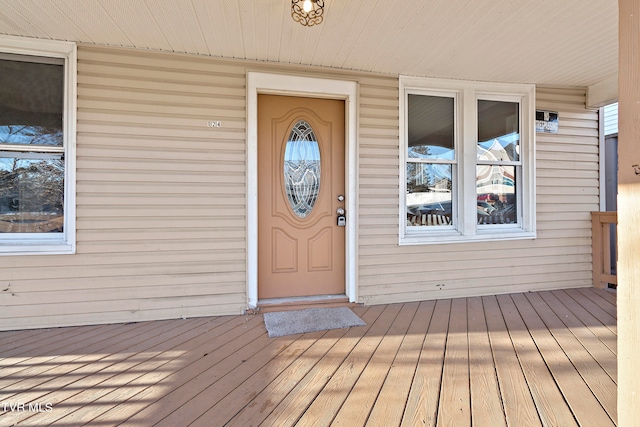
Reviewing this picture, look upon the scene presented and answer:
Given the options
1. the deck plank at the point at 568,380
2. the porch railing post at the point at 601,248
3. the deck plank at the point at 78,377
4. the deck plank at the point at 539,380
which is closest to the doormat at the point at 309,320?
the deck plank at the point at 78,377

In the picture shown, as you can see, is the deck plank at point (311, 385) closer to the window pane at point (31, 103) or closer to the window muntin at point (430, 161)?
the window muntin at point (430, 161)

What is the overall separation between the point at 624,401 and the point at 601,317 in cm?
237

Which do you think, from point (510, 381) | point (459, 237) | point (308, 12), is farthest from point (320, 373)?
point (308, 12)

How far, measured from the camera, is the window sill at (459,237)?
3.34 metres

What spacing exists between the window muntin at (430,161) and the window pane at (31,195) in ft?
10.7

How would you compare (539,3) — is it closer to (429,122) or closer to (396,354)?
(429,122)

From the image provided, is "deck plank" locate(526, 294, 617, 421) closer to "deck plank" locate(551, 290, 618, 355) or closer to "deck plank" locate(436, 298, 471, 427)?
"deck plank" locate(551, 290, 618, 355)

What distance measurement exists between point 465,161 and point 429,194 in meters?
0.53

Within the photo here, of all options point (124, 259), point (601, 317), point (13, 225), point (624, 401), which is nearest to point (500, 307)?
point (601, 317)

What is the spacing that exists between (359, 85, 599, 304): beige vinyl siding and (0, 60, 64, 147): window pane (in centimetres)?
272

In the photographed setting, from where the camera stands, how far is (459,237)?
136 inches

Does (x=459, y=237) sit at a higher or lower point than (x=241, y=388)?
higher

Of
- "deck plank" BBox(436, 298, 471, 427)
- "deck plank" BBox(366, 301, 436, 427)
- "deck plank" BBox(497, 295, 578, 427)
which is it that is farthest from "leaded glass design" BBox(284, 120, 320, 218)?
"deck plank" BBox(497, 295, 578, 427)

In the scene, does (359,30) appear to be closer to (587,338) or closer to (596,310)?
(587,338)
